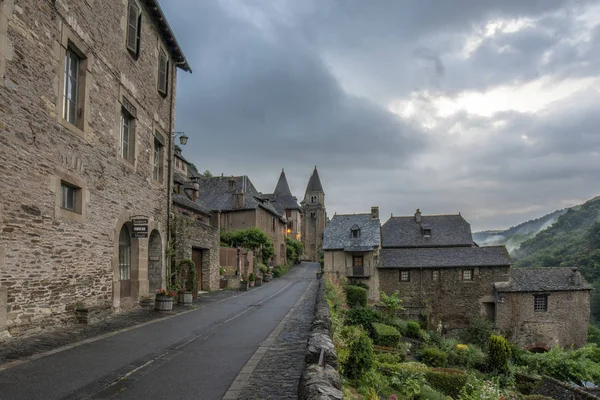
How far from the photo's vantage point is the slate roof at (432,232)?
42.7 metres

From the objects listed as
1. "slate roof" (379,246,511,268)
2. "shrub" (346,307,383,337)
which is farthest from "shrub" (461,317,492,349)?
"shrub" (346,307,383,337)

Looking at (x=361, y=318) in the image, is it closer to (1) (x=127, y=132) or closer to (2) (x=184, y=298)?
(2) (x=184, y=298)

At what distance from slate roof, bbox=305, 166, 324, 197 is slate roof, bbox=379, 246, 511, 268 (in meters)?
47.2

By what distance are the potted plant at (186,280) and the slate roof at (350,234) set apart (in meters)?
23.2

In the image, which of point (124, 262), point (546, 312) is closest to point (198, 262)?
point (124, 262)

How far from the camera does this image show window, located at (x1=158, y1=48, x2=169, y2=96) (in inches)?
639

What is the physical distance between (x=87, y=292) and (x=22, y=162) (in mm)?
3971

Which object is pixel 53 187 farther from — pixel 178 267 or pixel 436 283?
pixel 436 283

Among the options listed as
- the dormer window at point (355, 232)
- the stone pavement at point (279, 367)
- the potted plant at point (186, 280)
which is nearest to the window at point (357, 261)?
the dormer window at point (355, 232)

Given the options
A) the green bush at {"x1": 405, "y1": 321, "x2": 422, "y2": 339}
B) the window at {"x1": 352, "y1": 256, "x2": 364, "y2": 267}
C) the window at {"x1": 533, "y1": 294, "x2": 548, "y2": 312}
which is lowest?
the green bush at {"x1": 405, "y1": 321, "x2": 422, "y2": 339}

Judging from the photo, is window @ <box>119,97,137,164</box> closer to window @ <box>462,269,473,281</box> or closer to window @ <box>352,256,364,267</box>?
window @ <box>352,256,364,267</box>

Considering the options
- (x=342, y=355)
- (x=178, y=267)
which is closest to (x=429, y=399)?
(x=342, y=355)

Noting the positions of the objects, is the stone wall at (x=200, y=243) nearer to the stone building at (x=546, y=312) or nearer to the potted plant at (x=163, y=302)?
the potted plant at (x=163, y=302)

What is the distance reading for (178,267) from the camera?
17188mm
